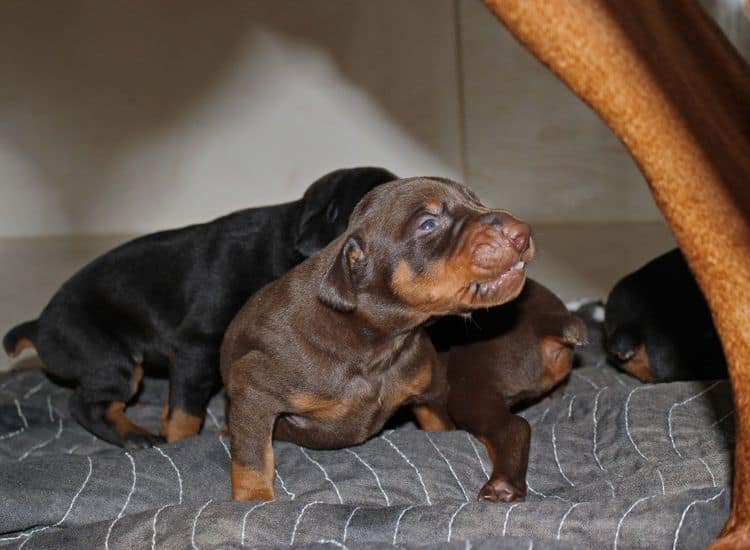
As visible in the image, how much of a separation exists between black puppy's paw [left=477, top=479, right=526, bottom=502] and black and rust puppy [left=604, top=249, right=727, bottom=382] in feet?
3.82

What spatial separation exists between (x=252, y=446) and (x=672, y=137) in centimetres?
185

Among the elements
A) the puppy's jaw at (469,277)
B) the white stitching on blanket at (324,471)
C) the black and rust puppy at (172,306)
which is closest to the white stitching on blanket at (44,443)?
the black and rust puppy at (172,306)

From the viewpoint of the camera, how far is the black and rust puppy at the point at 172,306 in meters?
4.80

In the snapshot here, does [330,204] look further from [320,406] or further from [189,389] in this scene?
[320,406]

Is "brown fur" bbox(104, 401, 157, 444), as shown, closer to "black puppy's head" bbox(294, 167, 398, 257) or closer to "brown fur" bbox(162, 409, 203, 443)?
"brown fur" bbox(162, 409, 203, 443)

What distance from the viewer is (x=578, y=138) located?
28.6 ft

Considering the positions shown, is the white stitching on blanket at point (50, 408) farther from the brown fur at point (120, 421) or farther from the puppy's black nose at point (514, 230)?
the puppy's black nose at point (514, 230)

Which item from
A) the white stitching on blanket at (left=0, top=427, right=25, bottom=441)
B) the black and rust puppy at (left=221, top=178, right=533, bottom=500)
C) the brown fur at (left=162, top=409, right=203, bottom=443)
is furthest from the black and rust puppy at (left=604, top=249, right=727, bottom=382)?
the white stitching on blanket at (left=0, top=427, right=25, bottom=441)

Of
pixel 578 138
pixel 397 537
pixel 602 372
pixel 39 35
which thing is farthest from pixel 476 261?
pixel 39 35

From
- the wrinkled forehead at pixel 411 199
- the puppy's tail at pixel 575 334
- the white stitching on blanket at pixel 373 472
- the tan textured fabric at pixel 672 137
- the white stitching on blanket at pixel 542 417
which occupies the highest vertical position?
the tan textured fabric at pixel 672 137

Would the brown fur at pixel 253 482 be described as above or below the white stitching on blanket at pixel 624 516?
below

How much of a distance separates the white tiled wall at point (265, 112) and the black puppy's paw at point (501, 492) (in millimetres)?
5307

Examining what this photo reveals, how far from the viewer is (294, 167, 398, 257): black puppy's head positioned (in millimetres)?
4828

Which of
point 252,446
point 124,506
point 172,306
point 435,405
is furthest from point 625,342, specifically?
point 124,506
